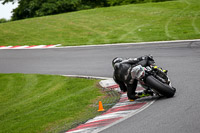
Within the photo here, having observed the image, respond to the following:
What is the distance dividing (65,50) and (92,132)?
1400 centimetres

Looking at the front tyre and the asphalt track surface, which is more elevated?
the front tyre

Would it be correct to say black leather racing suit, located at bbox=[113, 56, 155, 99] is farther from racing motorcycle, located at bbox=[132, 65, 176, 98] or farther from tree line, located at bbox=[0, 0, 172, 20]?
tree line, located at bbox=[0, 0, 172, 20]

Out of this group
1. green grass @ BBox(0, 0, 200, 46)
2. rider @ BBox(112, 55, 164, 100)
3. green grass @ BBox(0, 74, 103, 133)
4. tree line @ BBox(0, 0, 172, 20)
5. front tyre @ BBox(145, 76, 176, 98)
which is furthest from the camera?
tree line @ BBox(0, 0, 172, 20)

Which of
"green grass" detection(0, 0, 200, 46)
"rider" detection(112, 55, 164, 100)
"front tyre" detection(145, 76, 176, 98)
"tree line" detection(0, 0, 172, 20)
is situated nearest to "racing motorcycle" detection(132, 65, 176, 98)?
"front tyre" detection(145, 76, 176, 98)

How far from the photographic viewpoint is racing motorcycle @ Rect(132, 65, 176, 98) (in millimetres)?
7479

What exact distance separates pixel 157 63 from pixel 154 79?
19.2 ft

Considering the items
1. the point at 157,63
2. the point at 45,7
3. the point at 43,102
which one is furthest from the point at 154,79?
the point at 45,7

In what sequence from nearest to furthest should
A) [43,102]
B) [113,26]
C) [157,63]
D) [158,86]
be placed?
[158,86] < [43,102] < [157,63] < [113,26]

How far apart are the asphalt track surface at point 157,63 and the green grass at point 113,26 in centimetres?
346

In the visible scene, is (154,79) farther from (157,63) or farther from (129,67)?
(157,63)

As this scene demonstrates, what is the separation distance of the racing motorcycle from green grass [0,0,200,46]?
1256cm

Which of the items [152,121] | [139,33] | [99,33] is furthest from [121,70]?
[99,33]

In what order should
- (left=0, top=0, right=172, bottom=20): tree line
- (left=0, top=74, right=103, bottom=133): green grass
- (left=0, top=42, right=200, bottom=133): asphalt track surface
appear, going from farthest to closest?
(left=0, top=0, right=172, bottom=20): tree line, (left=0, top=74, right=103, bottom=133): green grass, (left=0, top=42, right=200, bottom=133): asphalt track surface

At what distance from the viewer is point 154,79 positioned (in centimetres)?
752
